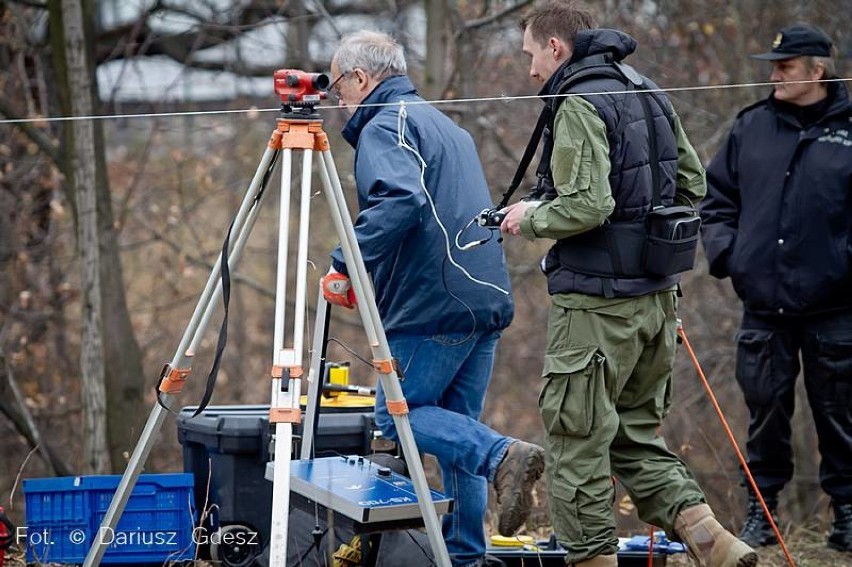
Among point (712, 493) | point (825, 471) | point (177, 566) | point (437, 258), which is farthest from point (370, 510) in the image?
point (712, 493)

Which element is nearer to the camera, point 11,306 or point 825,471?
point 825,471

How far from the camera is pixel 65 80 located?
7656 millimetres

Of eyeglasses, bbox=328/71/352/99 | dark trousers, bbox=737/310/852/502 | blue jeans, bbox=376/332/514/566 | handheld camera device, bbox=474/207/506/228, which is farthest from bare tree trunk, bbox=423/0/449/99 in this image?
handheld camera device, bbox=474/207/506/228

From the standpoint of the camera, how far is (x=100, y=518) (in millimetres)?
4461

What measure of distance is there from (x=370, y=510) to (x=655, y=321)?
1172 mm

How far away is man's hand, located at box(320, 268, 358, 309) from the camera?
4004 millimetres

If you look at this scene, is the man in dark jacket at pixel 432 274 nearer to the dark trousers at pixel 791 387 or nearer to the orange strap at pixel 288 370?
the orange strap at pixel 288 370

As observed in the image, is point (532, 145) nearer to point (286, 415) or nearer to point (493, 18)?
point (286, 415)

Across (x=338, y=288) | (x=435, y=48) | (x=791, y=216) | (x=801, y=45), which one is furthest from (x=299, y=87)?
(x=435, y=48)

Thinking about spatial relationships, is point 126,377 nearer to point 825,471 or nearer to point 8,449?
point 8,449

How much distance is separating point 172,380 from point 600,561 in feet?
5.18

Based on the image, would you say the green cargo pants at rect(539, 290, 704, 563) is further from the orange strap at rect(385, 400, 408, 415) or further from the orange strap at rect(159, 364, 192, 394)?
the orange strap at rect(159, 364, 192, 394)

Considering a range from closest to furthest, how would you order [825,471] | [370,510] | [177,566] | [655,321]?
[370,510] → [655,321] → [177,566] → [825,471]

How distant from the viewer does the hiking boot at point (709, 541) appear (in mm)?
3865
